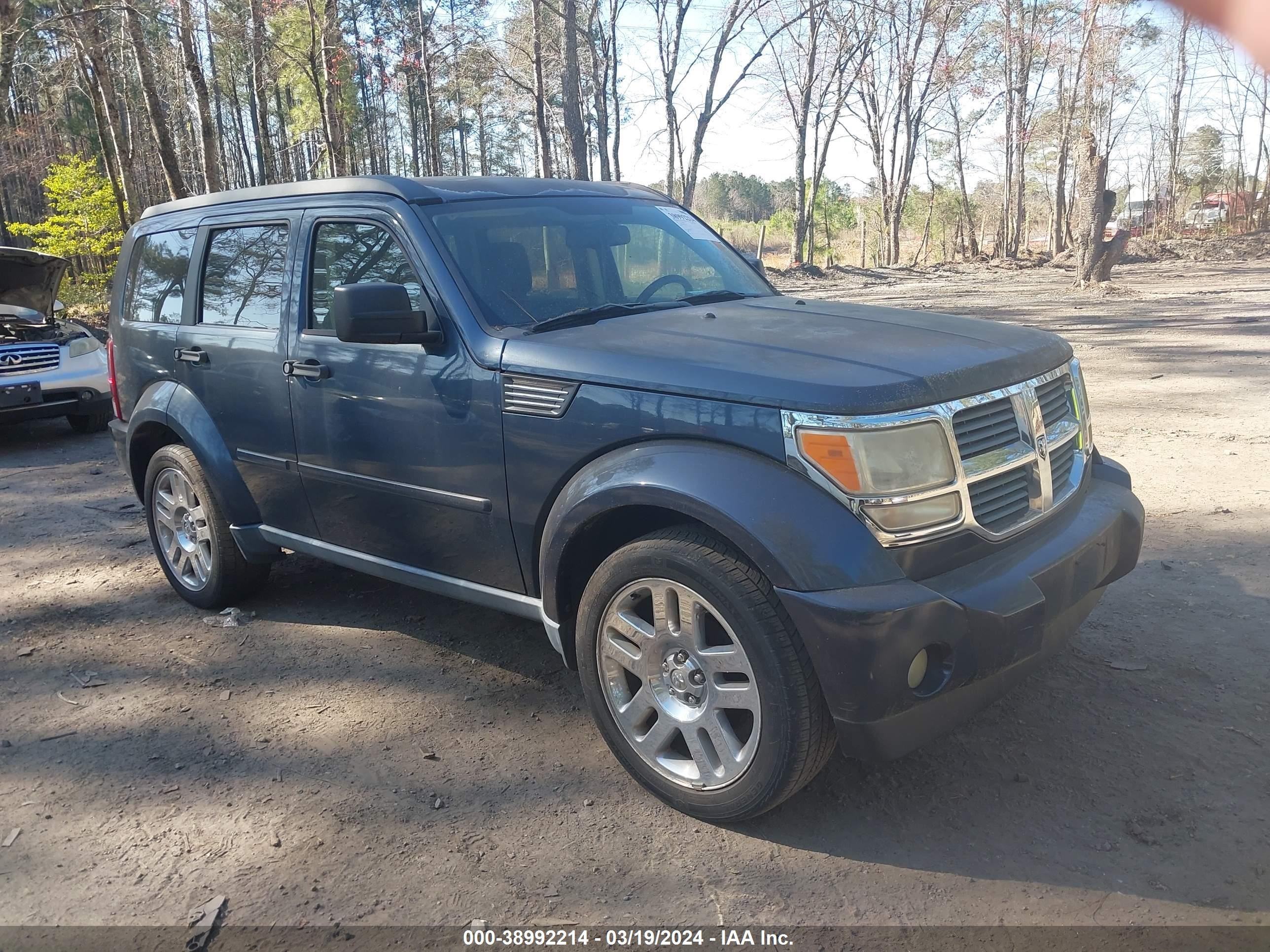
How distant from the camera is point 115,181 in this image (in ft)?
77.3

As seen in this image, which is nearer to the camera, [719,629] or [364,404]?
[719,629]

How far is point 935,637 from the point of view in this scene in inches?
102

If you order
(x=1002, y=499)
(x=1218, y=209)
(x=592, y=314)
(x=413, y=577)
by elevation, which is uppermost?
(x=1218, y=209)

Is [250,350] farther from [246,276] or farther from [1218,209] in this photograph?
[1218,209]

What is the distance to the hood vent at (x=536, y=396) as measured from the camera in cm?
316

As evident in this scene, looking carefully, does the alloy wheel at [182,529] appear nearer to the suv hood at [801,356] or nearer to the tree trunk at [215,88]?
the suv hood at [801,356]

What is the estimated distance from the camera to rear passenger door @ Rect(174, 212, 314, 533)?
4.18m

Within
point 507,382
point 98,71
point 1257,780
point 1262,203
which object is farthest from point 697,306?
point 1262,203

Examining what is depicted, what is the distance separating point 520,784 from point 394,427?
139 cm

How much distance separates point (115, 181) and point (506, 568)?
2459cm

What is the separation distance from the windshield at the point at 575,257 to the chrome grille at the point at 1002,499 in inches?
62.1

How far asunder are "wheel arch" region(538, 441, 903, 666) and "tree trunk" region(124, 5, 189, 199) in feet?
50.7

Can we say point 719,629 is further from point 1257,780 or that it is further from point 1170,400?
point 1170,400

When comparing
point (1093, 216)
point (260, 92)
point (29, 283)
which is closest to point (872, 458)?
point (29, 283)
